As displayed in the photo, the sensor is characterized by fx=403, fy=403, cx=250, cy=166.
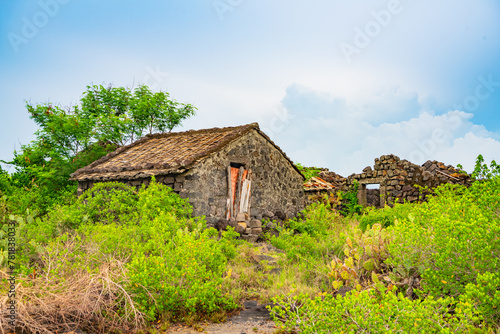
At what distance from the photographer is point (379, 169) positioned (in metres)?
17.9

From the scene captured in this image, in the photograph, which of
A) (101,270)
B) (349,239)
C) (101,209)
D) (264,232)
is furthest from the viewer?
(264,232)

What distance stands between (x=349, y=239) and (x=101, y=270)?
14.0 feet

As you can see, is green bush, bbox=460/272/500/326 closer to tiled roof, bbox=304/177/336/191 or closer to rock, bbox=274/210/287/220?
rock, bbox=274/210/287/220

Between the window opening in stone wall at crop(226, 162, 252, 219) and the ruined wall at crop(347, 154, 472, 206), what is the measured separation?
596cm

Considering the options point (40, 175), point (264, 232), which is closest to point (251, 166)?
point (264, 232)

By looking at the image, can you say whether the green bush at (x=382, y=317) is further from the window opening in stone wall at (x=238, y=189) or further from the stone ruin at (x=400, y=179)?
the stone ruin at (x=400, y=179)

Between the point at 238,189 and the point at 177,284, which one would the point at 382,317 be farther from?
the point at 238,189

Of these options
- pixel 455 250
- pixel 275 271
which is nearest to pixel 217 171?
pixel 275 271

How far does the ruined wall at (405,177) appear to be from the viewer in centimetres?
1573

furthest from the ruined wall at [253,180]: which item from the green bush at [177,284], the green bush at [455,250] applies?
the green bush at [455,250]

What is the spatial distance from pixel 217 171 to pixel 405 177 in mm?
8503

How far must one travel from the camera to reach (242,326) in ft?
19.2

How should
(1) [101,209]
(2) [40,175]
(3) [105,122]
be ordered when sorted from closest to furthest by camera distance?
(1) [101,209] < (2) [40,175] < (3) [105,122]

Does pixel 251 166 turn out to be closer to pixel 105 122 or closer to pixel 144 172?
pixel 144 172
